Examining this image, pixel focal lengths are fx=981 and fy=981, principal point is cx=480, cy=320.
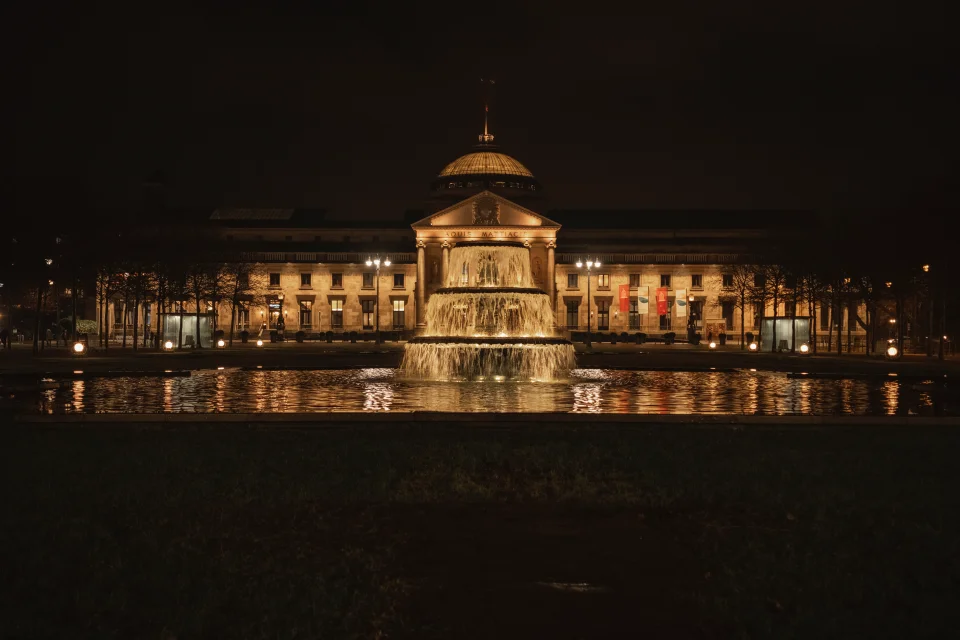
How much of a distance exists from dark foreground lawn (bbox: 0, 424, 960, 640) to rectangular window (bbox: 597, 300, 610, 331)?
304 feet

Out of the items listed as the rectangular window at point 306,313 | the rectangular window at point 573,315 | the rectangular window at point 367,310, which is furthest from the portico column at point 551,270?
the rectangular window at point 306,313

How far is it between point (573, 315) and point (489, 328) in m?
74.6

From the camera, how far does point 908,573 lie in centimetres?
653

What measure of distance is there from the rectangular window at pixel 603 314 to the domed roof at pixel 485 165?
82.6 feet

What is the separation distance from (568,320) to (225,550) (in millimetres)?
99141

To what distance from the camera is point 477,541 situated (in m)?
7.48

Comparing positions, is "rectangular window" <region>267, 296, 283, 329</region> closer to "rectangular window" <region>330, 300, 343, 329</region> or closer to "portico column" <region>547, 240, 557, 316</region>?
"rectangular window" <region>330, 300, 343, 329</region>

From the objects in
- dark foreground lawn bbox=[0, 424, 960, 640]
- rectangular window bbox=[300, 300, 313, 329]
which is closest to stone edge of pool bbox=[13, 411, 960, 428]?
dark foreground lawn bbox=[0, 424, 960, 640]

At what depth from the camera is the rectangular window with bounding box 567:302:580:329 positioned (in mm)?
105500

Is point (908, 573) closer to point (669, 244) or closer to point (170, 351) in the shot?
point (170, 351)

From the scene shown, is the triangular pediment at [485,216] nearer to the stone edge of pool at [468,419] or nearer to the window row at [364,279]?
the window row at [364,279]

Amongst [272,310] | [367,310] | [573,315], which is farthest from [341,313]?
[573,315]

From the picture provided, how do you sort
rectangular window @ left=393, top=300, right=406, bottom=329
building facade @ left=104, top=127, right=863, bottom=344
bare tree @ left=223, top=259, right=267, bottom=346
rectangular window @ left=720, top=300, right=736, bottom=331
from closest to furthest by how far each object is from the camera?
bare tree @ left=223, top=259, right=267, bottom=346 → building facade @ left=104, top=127, right=863, bottom=344 → rectangular window @ left=720, top=300, right=736, bottom=331 → rectangular window @ left=393, top=300, right=406, bottom=329

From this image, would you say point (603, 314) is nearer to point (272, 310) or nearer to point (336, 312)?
point (336, 312)
